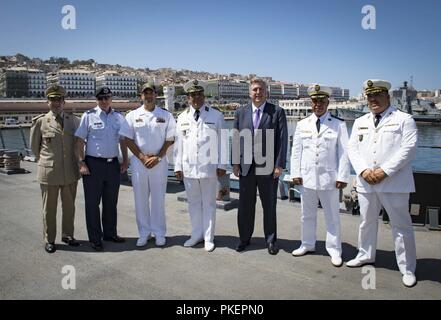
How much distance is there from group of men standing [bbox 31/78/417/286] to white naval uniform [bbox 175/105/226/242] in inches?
0.4

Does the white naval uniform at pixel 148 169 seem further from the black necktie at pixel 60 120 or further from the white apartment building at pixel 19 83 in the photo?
the white apartment building at pixel 19 83

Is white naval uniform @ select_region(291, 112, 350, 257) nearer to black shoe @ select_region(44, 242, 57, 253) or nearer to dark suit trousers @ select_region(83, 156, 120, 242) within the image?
dark suit trousers @ select_region(83, 156, 120, 242)

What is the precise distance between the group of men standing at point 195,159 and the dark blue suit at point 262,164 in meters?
0.01

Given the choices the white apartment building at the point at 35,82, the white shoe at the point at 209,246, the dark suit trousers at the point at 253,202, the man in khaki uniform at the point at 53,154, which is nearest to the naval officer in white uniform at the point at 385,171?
the dark suit trousers at the point at 253,202

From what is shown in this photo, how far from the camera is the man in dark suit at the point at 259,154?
3760 mm

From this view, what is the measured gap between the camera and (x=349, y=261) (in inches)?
134

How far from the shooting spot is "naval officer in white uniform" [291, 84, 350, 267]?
11.6ft

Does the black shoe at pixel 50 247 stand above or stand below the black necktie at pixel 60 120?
below

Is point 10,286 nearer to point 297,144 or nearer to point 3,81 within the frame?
point 297,144

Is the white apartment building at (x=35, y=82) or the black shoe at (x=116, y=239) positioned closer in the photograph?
the black shoe at (x=116, y=239)

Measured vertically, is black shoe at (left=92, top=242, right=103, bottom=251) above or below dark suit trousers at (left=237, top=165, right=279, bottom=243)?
below

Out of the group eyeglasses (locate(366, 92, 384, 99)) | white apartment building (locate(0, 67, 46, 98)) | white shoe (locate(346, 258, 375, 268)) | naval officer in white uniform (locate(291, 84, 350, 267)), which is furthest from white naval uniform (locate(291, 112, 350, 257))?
white apartment building (locate(0, 67, 46, 98))
